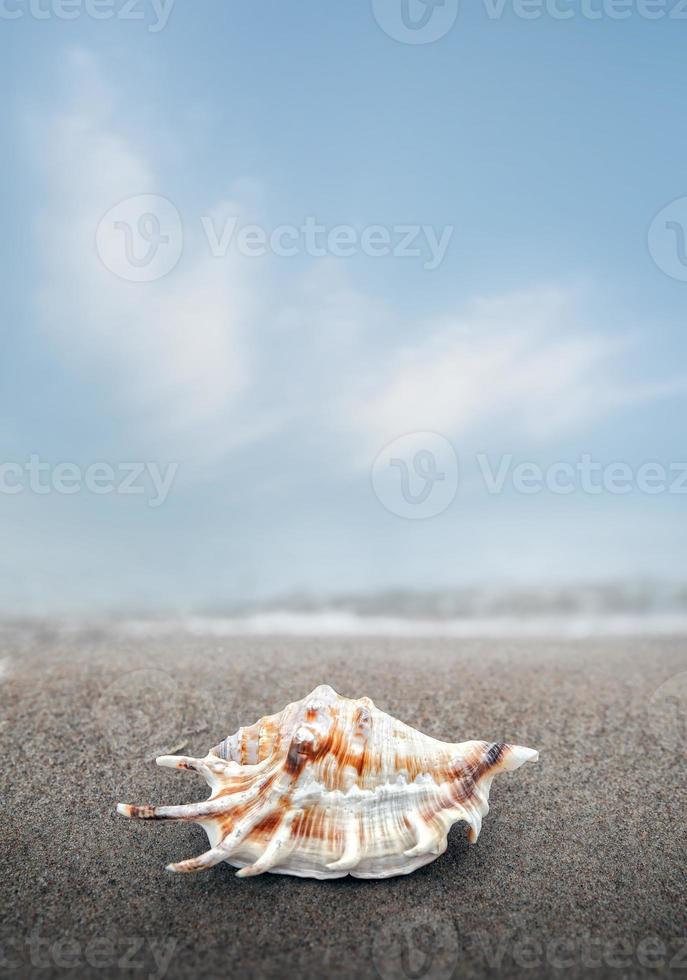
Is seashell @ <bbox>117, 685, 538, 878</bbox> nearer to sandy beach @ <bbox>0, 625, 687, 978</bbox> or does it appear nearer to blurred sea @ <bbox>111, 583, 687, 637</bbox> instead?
sandy beach @ <bbox>0, 625, 687, 978</bbox>

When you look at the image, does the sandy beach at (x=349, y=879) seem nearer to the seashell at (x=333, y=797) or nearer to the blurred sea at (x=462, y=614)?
the seashell at (x=333, y=797)

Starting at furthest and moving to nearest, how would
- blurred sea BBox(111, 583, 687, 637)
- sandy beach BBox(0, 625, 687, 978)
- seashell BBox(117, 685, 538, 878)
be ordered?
blurred sea BBox(111, 583, 687, 637), seashell BBox(117, 685, 538, 878), sandy beach BBox(0, 625, 687, 978)

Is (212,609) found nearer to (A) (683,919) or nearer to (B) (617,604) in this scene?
(B) (617,604)

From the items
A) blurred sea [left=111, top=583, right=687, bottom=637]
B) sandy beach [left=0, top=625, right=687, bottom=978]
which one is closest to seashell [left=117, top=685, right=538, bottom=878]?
sandy beach [left=0, top=625, right=687, bottom=978]

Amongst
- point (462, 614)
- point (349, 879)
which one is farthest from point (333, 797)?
point (462, 614)

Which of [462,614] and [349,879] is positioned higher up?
[462,614]

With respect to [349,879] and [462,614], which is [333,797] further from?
[462,614]

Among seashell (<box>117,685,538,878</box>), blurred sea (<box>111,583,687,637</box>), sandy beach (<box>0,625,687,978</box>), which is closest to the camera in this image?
sandy beach (<box>0,625,687,978</box>)
